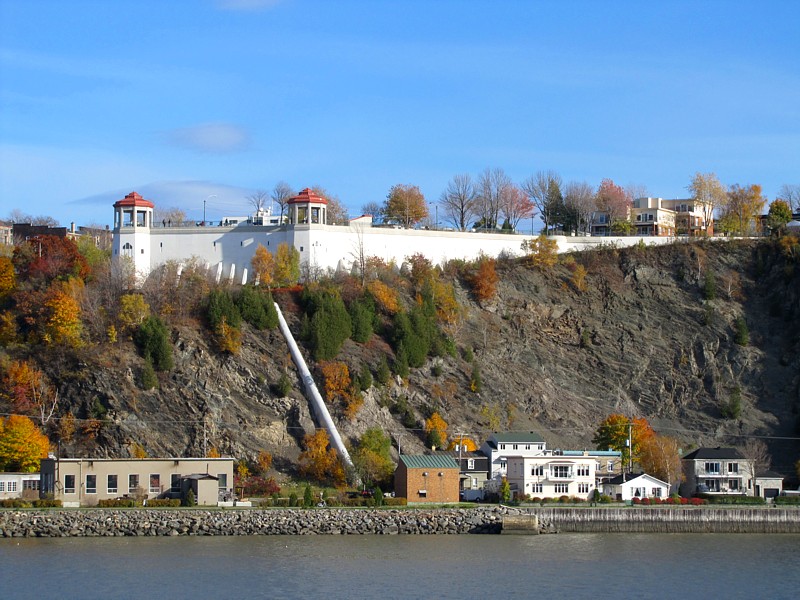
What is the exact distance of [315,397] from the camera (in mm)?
74312

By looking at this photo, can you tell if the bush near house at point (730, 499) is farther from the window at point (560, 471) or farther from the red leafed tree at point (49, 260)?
the red leafed tree at point (49, 260)

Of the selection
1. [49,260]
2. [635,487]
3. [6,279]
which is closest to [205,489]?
[635,487]

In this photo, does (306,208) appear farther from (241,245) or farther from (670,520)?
(670,520)

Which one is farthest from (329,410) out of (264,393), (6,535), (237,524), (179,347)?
(6,535)

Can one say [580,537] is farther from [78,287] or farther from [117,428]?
[78,287]

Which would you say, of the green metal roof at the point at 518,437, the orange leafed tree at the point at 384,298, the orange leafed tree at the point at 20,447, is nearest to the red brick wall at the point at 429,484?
the green metal roof at the point at 518,437

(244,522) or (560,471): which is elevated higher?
(560,471)

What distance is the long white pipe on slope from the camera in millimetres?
71075

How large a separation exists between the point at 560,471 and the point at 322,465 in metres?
12.1

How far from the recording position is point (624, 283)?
307 feet

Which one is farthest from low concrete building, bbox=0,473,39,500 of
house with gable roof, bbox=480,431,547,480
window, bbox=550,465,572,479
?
window, bbox=550,465,572,479

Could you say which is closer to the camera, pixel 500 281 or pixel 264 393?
pixel 264 393

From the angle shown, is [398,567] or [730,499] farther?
[730,499]

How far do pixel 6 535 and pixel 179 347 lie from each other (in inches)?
752
